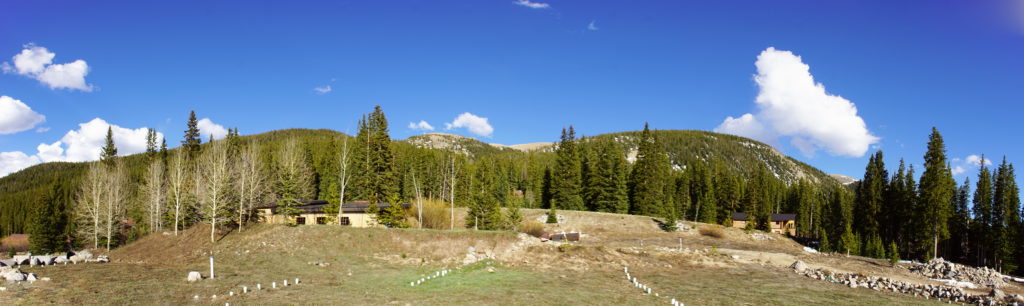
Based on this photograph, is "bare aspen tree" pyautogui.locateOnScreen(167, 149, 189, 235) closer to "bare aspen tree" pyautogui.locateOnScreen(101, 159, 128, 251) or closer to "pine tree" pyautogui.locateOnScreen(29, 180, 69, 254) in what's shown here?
"bare aspen tree" pyautogui.locateOnScreen(101, 159, 128, 251)

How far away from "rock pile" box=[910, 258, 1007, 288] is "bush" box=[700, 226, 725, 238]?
71.2 feet

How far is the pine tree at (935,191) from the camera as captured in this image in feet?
174

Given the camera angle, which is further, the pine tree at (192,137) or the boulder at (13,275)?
the pine tree at (192,137)

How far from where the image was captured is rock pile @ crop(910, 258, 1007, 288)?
1372 inches

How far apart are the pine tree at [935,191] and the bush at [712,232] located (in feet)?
68.9

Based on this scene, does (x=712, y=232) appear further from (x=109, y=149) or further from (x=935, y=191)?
(x=109, y=149)

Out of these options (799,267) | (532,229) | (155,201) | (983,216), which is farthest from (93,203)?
(983,216)

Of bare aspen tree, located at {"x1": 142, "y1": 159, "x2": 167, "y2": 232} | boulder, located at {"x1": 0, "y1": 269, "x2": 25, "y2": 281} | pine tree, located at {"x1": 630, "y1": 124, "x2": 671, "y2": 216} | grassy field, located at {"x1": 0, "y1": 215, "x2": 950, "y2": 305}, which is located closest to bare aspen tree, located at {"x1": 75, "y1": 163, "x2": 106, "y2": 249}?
bare aspen tree, located at {"x1": 142, "y1": 159, "x2": 167, "y2": 232}

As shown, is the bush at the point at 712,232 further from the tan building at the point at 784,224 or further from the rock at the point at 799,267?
the tan building at the point at 784,224

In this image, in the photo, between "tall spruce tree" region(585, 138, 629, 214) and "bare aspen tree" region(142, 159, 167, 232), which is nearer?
"bare aspen tree" region(142, 159, 167, 232)

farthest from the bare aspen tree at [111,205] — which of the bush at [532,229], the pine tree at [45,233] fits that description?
the bush at [532,229]

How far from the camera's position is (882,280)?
3167 centimetres

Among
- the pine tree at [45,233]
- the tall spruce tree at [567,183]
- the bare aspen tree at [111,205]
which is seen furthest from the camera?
the tall spruce tree at [567,183]

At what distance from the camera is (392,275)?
3011cm
